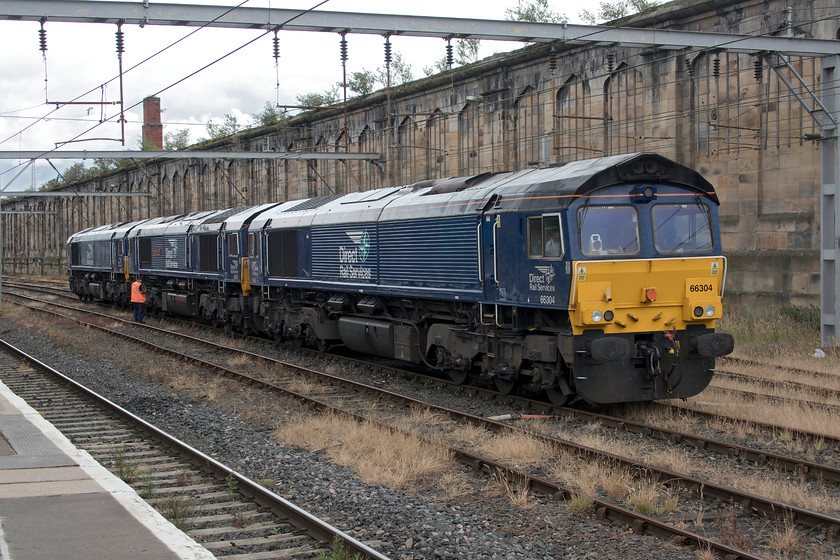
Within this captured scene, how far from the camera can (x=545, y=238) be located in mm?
11438

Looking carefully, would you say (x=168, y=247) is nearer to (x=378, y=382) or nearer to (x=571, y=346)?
(x=378, y=382)

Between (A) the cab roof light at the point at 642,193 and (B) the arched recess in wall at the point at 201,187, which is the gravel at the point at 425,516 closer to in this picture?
(A) the cab roof light at the point at 642,193

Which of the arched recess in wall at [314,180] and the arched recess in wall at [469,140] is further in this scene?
the arched recess in wall at [314,180]

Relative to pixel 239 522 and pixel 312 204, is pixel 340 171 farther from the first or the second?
pixel 239 522

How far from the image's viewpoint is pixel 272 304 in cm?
2153

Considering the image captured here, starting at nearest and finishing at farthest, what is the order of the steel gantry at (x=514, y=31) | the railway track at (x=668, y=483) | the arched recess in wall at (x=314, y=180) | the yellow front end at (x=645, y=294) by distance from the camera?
the railway track at (x=668, y=483) → the yellow front end at (x=645, y=294) → the steel gantry at (x=514, y=31) → the arched recess in wall at (x=314, y=180)

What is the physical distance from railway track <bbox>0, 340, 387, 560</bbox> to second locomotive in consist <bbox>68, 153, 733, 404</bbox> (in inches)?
187

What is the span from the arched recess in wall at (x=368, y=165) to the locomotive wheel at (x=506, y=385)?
25.5 meters

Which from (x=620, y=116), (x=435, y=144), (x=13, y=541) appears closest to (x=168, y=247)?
(x=435, y=144)

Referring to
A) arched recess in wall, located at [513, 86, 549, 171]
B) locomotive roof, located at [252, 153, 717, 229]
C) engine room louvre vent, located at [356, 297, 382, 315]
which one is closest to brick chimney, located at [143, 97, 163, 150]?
arched recess in wall, located at [513, 86, 549, 171]

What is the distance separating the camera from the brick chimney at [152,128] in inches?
3059

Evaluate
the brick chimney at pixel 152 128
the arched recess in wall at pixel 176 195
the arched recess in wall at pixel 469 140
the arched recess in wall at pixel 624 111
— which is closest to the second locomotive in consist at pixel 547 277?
the arched recess in wall at pixel 624 111

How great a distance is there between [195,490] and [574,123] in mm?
21077

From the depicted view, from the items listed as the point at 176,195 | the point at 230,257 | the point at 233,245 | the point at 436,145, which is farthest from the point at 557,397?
the point at 176,195
